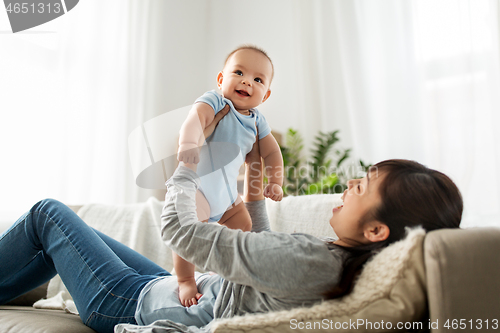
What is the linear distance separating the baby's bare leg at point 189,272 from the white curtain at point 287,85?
169 centimetres

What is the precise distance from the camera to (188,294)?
0.81 meters

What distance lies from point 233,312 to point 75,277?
1.61ft

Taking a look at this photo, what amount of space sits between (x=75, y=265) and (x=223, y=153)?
20.2 inches

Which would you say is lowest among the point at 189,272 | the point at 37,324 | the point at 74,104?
the point at 37,324

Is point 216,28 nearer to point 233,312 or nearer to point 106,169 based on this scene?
point 106,169

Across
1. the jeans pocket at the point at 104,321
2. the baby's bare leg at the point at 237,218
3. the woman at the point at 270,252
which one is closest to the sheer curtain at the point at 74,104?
the jeans pocket at the point at 104,321

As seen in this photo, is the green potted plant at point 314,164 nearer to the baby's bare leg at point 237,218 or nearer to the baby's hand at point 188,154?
the baby's bare leg at point 237,218

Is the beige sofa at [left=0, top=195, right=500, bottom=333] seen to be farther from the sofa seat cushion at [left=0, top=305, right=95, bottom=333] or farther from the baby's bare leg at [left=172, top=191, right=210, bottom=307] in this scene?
the sofa seat cushion at [left=0, top=305, right=95, bottom=333]

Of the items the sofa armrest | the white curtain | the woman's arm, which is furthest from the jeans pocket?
the white curtain

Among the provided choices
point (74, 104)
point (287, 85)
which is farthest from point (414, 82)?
point (74, 104)

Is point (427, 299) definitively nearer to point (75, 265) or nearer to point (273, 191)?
point (273, 191)

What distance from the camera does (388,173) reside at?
671mm

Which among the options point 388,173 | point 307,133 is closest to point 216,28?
point 307,133

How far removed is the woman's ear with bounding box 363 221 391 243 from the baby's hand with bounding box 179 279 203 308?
41 centimetres
